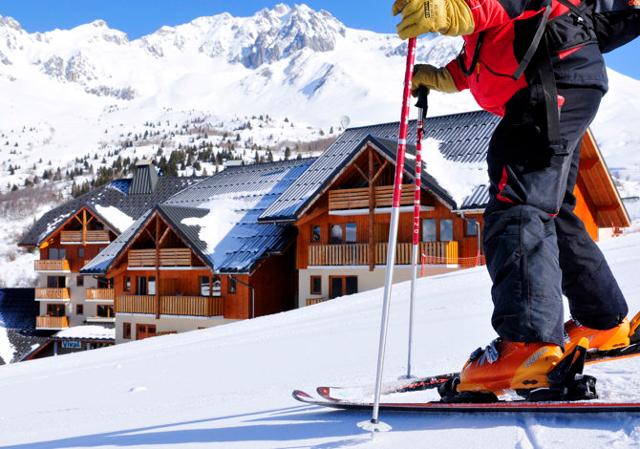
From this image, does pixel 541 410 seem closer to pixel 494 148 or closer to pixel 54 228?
pixel 494 148

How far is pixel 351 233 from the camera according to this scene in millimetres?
23125

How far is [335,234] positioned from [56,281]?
939 inches

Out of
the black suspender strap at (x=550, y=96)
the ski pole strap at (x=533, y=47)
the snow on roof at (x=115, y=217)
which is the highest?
the snow on roof at (x=115, y=217)

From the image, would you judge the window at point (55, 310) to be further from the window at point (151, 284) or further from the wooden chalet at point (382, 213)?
the wooden chalet at point (382, 213)

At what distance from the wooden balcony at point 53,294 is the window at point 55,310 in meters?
0.80

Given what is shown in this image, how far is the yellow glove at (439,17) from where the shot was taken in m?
2.23

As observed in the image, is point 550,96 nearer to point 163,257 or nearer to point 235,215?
point 163,257

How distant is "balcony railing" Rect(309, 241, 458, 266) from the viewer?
795 inches

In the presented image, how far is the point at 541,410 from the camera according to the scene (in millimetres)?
2166

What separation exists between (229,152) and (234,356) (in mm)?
141706

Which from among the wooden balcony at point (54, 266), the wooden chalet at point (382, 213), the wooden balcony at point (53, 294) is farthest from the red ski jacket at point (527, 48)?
the wooden balcony at point (54, 266)

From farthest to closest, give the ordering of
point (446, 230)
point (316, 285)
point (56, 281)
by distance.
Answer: point (56, 281) < point (316, 285) < point (446, 230)

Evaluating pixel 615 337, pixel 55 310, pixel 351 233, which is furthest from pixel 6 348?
pixel 615 337

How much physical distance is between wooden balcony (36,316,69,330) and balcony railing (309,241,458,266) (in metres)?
21.2
